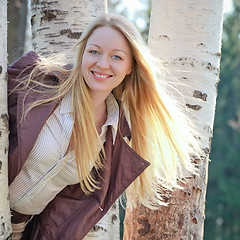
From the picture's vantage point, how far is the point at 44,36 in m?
3.17

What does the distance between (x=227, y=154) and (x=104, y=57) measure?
26079mm

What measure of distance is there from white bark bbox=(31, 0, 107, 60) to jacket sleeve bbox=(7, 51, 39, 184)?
495mm

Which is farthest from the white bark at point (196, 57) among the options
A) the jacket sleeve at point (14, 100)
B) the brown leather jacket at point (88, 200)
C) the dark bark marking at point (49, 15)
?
the jacket sleeve at point (14, 100)

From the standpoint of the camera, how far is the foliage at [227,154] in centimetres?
2622

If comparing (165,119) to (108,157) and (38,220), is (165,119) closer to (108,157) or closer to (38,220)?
(108,157)

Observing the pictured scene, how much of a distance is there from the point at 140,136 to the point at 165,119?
193mm

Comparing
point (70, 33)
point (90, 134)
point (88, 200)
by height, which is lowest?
point (88, 200)

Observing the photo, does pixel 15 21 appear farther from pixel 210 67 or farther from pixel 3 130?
pixel 3 130

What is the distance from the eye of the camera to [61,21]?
3131 mm

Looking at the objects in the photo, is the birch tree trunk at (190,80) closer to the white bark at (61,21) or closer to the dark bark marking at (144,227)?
the dark bark marking at (144,227)

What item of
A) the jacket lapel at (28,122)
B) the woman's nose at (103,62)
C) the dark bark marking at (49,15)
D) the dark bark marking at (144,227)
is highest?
the dark bark marking at (49,15)

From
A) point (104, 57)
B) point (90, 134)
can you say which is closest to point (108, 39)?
point (104, 57)

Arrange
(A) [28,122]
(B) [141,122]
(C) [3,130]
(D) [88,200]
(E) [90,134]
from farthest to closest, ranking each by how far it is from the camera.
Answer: (B) [141,122] → (D) [88,200] → (E) [90,134] → (A) [28,122] → (C) [3,130]

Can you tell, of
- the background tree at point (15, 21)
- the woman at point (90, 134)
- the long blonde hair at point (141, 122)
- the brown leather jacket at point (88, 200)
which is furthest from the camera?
the background tree at point (15, 21)
